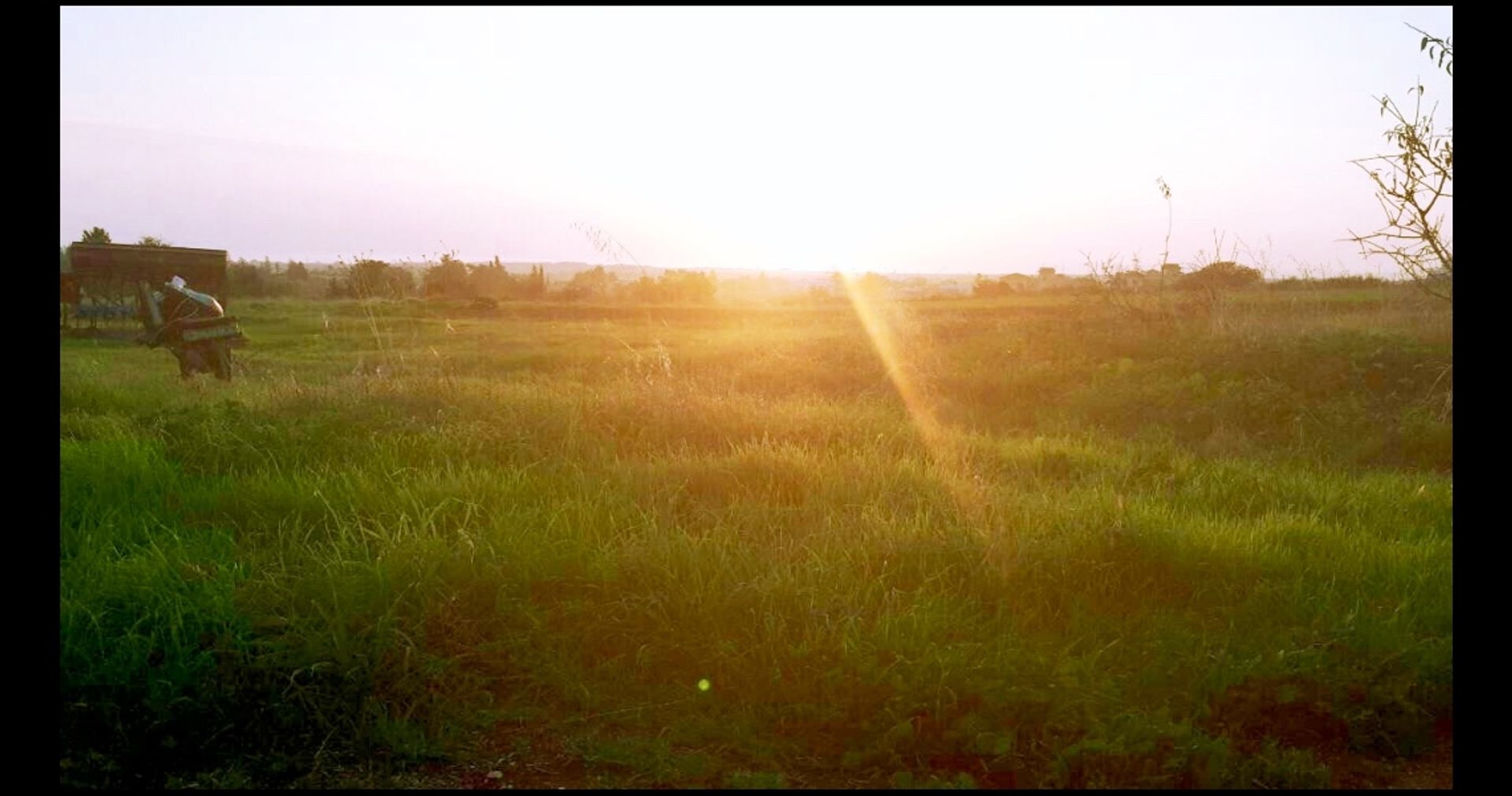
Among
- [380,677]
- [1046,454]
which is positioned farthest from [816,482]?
[380,677]

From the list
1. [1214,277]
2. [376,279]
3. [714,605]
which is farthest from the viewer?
[1214,277]

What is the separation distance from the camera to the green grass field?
11.1 ft

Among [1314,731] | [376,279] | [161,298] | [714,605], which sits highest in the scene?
[376,279]

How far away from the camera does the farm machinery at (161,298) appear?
11.7 meters

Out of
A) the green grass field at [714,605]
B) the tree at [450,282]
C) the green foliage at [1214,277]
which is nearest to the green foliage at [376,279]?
the green grass field at [714,605]

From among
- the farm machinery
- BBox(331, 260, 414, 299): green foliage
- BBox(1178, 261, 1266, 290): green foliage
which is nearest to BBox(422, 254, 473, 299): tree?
the farm machinery

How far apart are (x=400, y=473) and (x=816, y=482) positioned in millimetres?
2362

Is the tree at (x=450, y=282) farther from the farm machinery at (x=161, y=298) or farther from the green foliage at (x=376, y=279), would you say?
the green foliage at (x=376, y=279)

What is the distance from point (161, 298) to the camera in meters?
12.6

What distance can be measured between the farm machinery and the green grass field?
4314mm

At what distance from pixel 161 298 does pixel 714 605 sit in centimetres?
1129

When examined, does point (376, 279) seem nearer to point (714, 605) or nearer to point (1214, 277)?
point (714, 605)

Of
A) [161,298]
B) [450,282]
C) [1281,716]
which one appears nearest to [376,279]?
[161,298]

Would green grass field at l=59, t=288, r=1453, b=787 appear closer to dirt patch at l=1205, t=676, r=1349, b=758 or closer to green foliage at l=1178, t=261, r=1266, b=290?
dirt patch at l=1205, t=676, r=1349, b=758
